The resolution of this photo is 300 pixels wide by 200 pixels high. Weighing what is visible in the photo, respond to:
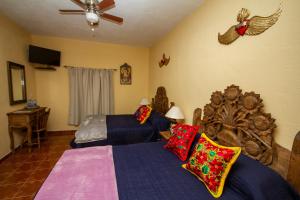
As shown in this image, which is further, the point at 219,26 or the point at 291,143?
the point at 219,26

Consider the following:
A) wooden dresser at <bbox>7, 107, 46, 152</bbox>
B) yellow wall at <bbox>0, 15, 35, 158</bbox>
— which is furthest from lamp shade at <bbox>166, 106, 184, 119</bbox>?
yellow wall at <bbox>0, 15, 35, 158</bbox>

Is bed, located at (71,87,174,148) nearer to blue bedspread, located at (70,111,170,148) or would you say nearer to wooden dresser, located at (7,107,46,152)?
blue bedspread, located at (70,111,170,148)

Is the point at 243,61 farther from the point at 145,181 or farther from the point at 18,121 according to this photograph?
the point at 18,121

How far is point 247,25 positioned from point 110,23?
2437 mm

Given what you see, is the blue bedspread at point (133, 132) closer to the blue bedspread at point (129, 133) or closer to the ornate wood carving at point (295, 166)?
the blue bedspread at point (129, 133)

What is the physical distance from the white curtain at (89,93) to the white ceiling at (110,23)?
0.95m

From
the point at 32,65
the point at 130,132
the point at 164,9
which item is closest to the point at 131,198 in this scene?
the point at 130,132

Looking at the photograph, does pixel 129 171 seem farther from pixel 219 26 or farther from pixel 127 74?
pixel 127 74

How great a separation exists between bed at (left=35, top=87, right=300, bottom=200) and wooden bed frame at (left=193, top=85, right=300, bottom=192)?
2 centimetres

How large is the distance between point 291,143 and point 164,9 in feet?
7.58

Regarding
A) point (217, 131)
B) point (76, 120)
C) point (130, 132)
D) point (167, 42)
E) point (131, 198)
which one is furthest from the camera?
point (76, 120)

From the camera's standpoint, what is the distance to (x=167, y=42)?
3.37m

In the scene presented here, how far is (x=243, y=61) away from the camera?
4.93 ft

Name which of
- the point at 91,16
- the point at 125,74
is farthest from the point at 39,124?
the point at 91,16
